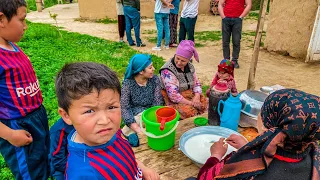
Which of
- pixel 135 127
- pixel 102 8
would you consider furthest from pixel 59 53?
pixel 102 8

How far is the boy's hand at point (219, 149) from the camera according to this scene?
1.40 metres

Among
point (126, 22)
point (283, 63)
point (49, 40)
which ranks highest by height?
point (126, 22)

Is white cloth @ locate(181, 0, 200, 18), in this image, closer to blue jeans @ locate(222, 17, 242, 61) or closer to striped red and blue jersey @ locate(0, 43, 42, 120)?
blue jeans @ locate(222, 17, 242, 61)

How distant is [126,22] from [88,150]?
19.5ft

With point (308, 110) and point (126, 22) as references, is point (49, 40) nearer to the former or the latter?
point (126, 22)

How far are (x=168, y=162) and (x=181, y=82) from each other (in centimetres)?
133

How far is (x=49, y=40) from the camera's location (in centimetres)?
700

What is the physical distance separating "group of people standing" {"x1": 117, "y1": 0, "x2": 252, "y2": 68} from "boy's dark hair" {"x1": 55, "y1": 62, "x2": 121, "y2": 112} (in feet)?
14.3

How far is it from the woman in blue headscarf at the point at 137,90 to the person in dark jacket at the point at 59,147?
828mm

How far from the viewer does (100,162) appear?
1038 mm

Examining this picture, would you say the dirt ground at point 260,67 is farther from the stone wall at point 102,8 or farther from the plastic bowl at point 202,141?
the plastic bowl at point 202,141

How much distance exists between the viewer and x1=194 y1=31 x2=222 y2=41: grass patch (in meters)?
7.80

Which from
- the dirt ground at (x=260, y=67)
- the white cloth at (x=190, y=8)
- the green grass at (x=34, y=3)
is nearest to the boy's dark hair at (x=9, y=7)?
the dirt ground at (x=260, y=67)

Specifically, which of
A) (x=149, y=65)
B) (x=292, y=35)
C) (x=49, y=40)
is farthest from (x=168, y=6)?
(x=149, y=65)
